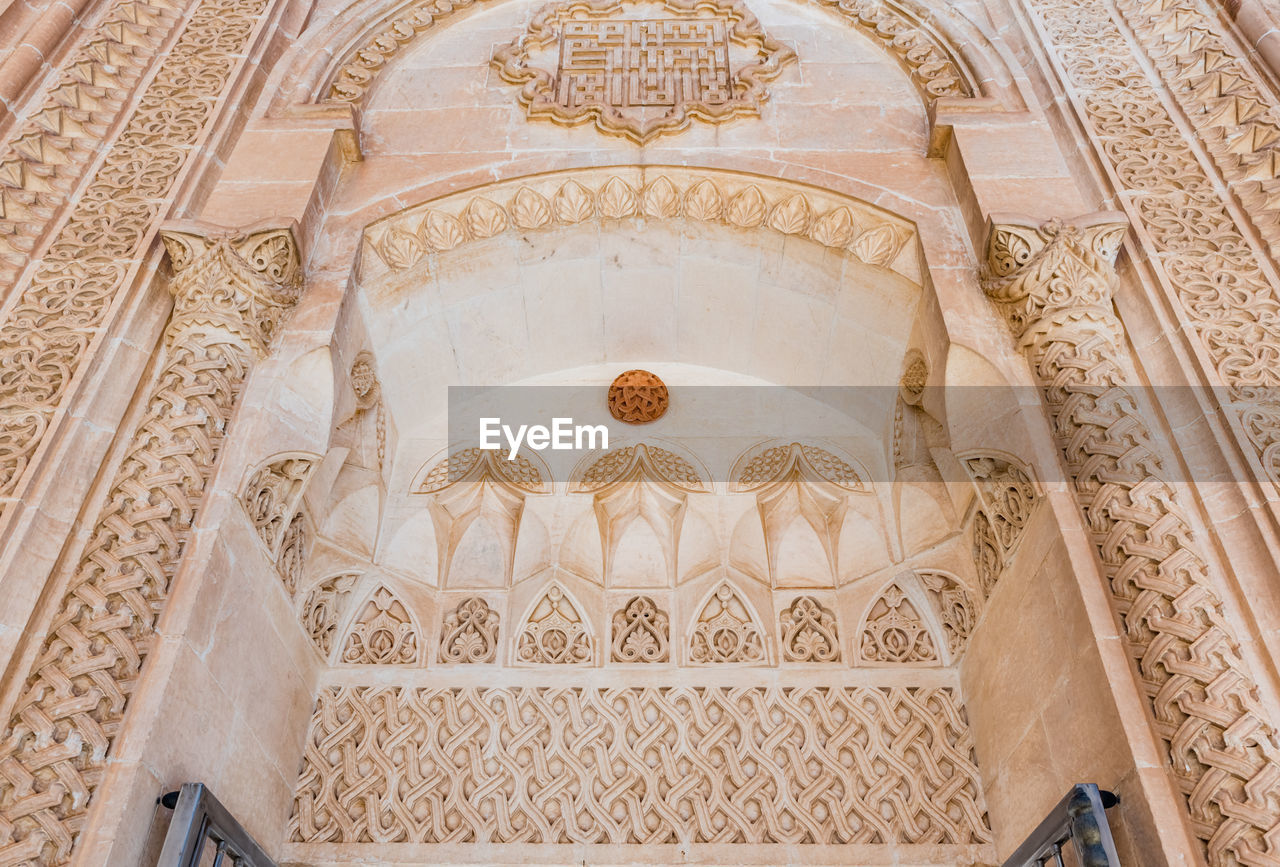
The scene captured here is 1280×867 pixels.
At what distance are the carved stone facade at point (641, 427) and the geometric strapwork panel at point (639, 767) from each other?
0.02 metres

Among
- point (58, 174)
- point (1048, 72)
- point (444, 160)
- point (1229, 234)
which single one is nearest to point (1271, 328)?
point (1229, 234)

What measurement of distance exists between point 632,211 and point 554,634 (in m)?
2.15

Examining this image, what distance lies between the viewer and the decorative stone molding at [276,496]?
4051 mm

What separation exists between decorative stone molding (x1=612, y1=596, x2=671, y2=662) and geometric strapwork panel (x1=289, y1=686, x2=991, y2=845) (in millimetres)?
184

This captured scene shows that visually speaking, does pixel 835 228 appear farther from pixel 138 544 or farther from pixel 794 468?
pixel 138 544

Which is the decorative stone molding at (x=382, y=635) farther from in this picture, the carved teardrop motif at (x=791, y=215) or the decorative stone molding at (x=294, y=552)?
the carved teardrop motif at (x=791, y=215)

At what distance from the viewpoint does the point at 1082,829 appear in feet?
10.1

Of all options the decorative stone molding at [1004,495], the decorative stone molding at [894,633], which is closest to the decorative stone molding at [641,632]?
the decorative stone molding at [894,633]

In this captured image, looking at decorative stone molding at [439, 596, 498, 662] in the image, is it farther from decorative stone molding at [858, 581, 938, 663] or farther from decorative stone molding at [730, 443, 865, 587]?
decorative stone molding at [858, 581, 938, 663]

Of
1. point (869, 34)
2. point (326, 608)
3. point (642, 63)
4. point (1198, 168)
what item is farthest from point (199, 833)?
point (869, 34)

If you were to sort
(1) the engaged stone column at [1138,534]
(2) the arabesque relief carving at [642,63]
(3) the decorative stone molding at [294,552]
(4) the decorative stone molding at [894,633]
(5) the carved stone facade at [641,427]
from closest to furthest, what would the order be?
(1) the engaged stone column at [1138,534]
(5) the carved stone facade at [641,427]
(3) the decorative stone molding at [294,552]
(4) the decorative stone molding at [894,633]
(2) the arabesque relief carving at [642,63]

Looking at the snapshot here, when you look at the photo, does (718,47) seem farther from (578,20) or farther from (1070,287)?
(1070,287)

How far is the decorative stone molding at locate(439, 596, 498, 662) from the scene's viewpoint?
498cm

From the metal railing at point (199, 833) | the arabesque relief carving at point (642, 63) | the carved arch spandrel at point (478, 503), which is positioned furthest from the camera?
the arabesque relief carving at point (642, 63)
